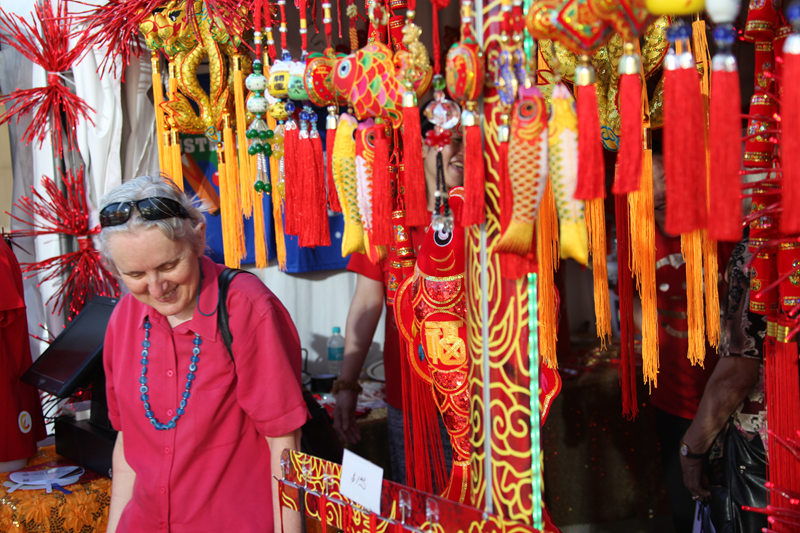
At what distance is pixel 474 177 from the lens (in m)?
0.96

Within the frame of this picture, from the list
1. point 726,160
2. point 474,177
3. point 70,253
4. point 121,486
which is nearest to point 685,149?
point 726,160

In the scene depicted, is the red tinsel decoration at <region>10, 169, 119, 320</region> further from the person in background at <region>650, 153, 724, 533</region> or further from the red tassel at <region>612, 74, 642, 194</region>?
the red tassel at <region>612, 74, 642, 194</region>

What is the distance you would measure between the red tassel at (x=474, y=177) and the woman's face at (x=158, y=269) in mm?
626

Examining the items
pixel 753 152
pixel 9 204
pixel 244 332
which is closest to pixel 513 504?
pixel 244 332

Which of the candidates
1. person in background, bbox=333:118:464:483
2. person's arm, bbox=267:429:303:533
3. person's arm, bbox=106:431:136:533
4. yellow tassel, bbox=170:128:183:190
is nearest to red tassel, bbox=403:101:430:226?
person's arm, bbox=267:429:303:533

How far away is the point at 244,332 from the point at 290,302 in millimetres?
1723

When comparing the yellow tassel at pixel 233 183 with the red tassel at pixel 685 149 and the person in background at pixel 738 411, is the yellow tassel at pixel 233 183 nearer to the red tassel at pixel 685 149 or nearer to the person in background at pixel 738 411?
the person in background at pixel 738 411

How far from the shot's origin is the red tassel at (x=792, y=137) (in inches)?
30.0

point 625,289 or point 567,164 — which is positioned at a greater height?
point 567,164

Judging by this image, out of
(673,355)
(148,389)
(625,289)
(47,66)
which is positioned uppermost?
(47,66)

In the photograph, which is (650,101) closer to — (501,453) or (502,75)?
(502,75)

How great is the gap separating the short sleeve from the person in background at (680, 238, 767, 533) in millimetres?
985

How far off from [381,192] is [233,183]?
40.1 inches

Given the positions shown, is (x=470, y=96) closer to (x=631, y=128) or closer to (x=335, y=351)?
(x=631, y=128)
